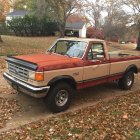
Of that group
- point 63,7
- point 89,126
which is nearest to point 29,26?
point 63,7

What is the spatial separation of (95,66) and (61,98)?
5.04 feet

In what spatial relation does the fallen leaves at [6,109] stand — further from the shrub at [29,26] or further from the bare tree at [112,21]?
the shrub at [29,26]

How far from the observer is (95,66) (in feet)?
25.6

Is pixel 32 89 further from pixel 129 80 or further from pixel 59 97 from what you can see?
pixel 129 80

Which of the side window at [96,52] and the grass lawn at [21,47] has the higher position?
the side window at [96,52]

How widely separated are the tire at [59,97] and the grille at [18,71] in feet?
2.57

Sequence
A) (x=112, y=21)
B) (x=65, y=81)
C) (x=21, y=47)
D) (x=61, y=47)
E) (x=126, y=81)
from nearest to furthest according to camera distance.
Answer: (x=65, y=81), (x=61, y=47), (x=126, y=81), (x=21, y=47), (x=112, y=21)

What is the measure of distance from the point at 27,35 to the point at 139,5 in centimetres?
1736

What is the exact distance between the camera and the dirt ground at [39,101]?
6.50 metres

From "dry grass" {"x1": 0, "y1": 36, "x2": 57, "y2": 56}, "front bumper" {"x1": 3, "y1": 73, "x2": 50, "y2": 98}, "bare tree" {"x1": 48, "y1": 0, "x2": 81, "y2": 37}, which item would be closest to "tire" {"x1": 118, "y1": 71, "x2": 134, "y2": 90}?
"front bumper" {"x1": 3, "y1": 73, "x2": 50, "y2": 98}

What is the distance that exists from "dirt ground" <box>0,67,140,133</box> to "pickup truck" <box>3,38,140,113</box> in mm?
477

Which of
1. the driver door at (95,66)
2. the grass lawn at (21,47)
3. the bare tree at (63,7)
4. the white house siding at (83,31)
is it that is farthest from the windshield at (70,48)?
the white house siding at (83,31)

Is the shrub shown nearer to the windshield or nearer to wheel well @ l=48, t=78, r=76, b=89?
the windshield

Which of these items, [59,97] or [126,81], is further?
[126,81]
